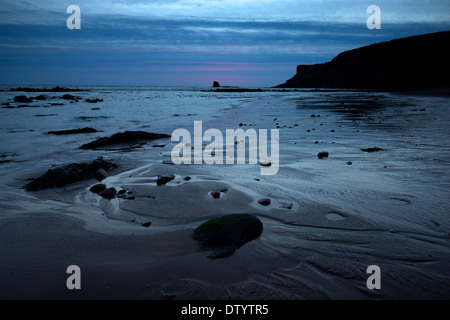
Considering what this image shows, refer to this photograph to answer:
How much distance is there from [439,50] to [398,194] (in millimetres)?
85036

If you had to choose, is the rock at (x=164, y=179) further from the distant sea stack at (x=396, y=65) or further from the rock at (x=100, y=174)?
the distant sea stack at (x=396, y=65)

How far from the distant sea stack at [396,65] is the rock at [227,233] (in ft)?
208

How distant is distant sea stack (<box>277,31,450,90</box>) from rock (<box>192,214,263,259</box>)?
208ft

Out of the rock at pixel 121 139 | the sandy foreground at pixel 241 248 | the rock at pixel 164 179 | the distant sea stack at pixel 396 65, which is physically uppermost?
the distant sea stack at pixel 396 65

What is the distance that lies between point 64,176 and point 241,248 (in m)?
2.94

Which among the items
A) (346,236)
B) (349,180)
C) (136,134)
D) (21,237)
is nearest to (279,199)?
(346,236)

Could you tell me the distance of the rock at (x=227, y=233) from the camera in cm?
226

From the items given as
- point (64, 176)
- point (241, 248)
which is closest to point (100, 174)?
point (64, 176)

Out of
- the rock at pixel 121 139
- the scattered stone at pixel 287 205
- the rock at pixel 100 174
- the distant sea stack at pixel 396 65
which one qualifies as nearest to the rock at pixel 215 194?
the scattered stone at pixel 287 205

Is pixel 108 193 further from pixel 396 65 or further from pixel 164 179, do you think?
pixel 396 65

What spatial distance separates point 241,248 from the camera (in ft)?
7.47

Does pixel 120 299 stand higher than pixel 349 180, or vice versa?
pixel 349 180

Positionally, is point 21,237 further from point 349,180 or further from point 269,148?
point 269,148
